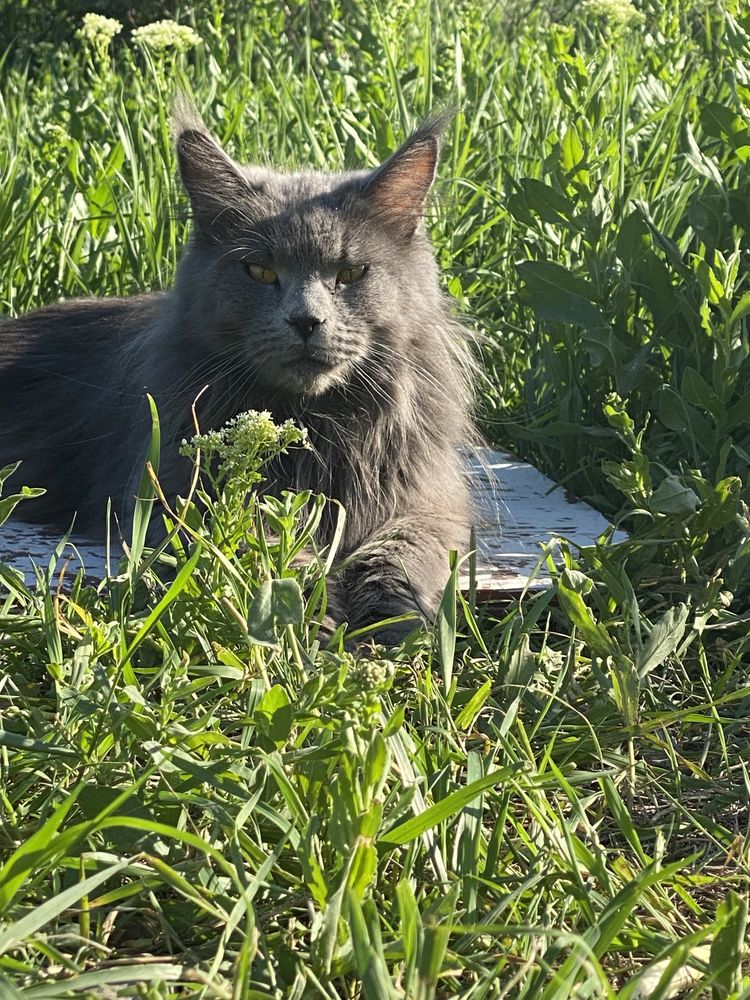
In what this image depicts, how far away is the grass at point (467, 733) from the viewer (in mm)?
1360

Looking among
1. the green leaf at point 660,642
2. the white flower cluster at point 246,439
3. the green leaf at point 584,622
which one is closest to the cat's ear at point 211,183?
the white flower cluster at point 246,439

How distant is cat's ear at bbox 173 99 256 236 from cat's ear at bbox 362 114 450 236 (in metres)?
A: 0.28

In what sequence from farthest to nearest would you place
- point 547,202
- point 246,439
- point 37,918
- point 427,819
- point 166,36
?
point 166,36, point 547,202, point 246,439, point 427,819, point 37,918

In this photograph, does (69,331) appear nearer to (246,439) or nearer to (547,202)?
(547,202)

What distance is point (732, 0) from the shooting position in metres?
3.30

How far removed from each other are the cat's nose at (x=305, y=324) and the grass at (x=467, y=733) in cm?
45

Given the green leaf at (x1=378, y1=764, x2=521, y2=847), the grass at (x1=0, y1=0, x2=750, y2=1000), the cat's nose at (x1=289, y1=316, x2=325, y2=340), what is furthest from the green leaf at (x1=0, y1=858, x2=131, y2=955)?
the cat's nose at (x1=289, y1=316, x2=325, y2=340)

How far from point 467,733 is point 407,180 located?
4.47 ft

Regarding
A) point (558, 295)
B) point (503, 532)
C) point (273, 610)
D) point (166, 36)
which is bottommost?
point (503, 532)

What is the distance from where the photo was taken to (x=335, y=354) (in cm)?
248

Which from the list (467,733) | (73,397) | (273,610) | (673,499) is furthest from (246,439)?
(73,397)

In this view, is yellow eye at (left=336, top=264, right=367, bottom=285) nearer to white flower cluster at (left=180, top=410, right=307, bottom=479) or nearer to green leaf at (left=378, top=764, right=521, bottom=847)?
white flower cluster at (left=180, top=410, right=307, bottom=479)

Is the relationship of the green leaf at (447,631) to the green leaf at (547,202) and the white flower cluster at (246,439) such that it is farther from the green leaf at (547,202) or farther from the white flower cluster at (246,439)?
the green leaf at (547,202)

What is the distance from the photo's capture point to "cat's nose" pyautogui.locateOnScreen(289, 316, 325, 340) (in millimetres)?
2437
